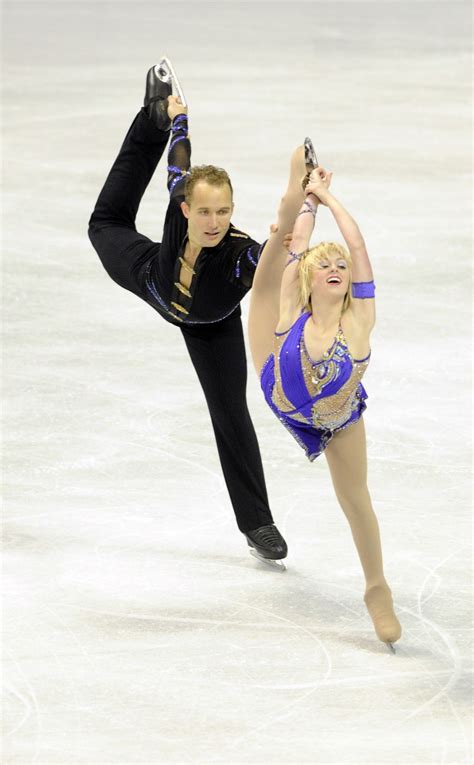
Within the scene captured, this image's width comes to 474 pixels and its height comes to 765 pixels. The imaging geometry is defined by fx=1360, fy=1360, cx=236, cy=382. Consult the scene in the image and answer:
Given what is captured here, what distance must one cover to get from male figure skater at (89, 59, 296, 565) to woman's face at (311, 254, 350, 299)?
0.41 metres

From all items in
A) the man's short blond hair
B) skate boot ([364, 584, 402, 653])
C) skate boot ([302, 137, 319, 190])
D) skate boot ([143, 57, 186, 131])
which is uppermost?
skate boot ([143, 57, 186, 131])

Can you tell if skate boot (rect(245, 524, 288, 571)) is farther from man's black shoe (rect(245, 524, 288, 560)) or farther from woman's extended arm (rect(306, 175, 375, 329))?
woman's extended arm (rect(306, 175, 375, 329))

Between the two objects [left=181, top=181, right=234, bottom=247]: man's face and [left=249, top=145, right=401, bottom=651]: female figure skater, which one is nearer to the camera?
[left=249, top=145, right=401, bottom=651]: female figure skater

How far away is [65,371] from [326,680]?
281cm

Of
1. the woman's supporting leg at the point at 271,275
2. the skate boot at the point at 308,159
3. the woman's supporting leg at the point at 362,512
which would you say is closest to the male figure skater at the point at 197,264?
the woman's supporting leg at the point at 271,275

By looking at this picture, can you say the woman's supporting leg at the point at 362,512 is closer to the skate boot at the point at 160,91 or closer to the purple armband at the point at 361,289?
the purple armband at the point at 361,289

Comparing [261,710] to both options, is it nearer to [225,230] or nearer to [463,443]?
[225,230]

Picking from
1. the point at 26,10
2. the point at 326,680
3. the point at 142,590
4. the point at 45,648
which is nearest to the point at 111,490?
the point at 142,590

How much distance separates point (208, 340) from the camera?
4539 millimetres

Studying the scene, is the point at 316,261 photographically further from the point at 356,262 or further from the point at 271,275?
the point at 271,275

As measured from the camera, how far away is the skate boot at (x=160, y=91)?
4.54 m

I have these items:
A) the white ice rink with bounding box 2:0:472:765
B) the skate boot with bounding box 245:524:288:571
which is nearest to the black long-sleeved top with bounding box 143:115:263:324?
the skate boot with bounding box 245:524:288:571

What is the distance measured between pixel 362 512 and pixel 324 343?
0.56 metres

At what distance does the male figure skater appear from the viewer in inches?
163
